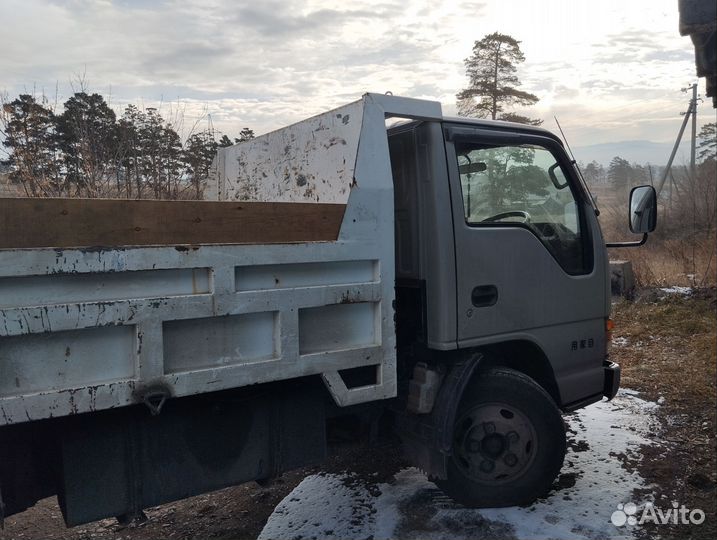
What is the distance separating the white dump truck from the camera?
80.9 inches

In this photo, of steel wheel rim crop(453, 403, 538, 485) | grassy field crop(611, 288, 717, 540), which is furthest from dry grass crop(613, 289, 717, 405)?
steel wheel rim crop(453, 403, 538, 485)

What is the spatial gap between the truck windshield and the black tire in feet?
2.93

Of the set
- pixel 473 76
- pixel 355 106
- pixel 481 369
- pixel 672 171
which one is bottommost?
pixel 481 369

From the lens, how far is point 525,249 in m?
3.34

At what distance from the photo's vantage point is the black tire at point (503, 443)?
10.6ft

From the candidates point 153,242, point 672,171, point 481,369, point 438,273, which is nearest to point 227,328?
point 153,242

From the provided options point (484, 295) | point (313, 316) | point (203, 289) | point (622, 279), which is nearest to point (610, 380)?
point (484, 295)

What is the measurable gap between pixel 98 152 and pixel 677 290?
33.4 ft

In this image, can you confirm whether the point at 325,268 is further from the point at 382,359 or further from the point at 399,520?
the point at 399,520

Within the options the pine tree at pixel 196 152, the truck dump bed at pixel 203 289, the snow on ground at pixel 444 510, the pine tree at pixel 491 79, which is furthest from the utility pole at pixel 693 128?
the truck dump bed at pixel 203 289

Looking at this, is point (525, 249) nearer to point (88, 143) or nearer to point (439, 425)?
point (439, 425)

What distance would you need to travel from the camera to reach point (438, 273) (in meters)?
3.02

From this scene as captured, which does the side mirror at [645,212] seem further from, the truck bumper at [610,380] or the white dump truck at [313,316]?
the truck bumper at [610,380]

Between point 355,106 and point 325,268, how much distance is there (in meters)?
0.84
